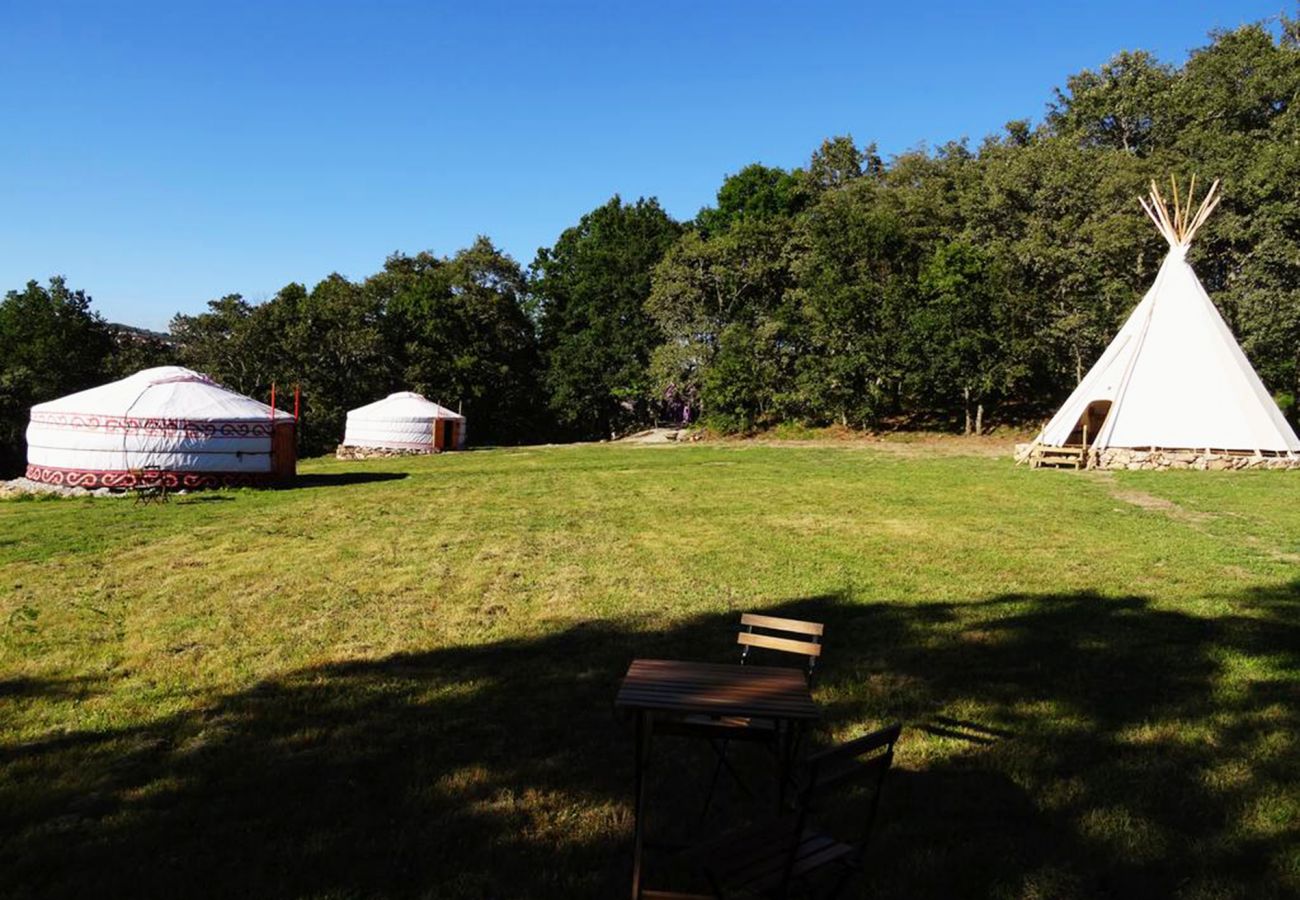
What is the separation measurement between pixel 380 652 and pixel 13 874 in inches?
115

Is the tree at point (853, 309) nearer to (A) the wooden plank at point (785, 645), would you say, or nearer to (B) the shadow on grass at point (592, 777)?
(B) the shadow on grass at point (592, 777)

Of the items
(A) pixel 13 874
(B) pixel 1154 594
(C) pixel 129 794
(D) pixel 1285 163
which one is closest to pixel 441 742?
(C) pixel 129 794

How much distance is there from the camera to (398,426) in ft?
112

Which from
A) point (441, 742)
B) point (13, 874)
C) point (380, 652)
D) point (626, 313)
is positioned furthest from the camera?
point (626, 313)

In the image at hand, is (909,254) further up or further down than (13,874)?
further up

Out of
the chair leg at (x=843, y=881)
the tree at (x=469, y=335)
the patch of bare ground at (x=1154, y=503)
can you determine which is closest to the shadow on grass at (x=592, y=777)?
the chair leg at (x=843, y=881)

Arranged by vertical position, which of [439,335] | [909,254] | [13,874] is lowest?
[13,874]

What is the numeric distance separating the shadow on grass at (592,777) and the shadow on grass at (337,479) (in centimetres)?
1461

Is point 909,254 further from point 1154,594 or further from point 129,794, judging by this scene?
point 129,794

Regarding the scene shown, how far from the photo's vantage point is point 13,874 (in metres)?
3.19

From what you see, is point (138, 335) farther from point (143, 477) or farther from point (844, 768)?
point (844, 768)

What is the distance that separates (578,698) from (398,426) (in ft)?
101

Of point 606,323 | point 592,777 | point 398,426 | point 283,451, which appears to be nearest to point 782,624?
point 592,777

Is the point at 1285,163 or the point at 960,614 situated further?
the point at 1285,163
